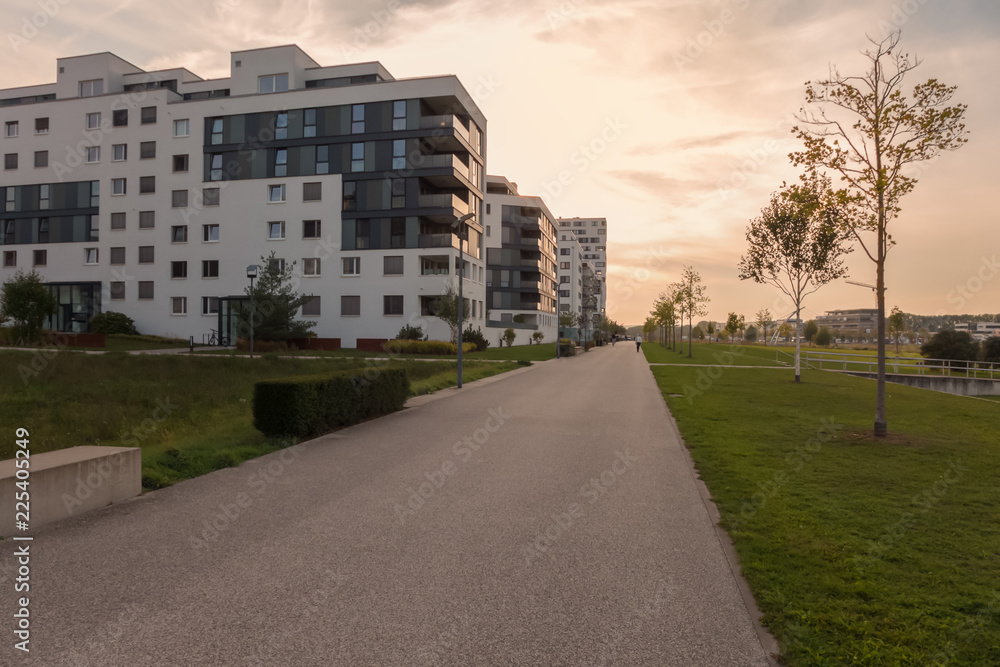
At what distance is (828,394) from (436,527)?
1743 centimetres

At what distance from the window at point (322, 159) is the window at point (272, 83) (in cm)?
655

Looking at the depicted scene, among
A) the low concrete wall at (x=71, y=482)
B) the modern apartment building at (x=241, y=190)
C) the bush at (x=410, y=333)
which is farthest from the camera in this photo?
the modern apartment building at (x=241, y=190)

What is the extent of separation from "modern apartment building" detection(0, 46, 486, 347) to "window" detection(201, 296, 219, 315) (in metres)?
0.14

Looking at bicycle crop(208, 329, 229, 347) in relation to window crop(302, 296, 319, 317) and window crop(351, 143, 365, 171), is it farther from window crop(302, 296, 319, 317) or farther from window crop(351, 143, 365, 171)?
window crop(351, 143, 365, 171)

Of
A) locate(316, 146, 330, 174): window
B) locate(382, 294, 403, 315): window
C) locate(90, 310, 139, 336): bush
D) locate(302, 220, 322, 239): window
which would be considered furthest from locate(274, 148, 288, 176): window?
locate(90, 310, 139, 336): bush

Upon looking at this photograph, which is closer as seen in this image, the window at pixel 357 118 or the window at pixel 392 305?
the window at pixel 392 305

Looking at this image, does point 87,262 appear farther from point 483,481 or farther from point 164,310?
point 483,481

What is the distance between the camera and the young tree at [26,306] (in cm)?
3603

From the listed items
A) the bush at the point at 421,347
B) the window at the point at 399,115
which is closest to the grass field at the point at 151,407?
the bush at the point at 421,347

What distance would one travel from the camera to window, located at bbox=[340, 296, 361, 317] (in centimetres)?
4447

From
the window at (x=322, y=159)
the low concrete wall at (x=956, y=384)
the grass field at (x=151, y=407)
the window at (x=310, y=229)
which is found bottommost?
the low concrete wall at (x=956, y=384)

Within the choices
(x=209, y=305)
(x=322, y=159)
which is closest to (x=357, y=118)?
(x=322, y=159)

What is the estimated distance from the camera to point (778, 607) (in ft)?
13.5

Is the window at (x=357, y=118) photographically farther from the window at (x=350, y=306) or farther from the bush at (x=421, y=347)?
the bush at (x=421, y=347)
